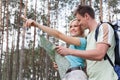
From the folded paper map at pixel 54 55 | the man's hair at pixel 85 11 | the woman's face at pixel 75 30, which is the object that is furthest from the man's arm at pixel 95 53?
the woman's face at pixel 75 30

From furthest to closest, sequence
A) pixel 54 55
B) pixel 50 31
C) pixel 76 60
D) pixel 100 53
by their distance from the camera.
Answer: pixel 76 60 → pixel 54 55 → pixel 50 31 → pixel 100 53

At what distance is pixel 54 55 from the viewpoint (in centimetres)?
243

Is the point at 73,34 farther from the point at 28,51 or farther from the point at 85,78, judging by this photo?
the point at 28,51

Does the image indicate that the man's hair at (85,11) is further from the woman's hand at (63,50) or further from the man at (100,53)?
the woman's hand at (63,50)

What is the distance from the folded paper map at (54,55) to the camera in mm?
2334

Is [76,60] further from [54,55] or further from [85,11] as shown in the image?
[85,11]

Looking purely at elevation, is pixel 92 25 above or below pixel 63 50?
above

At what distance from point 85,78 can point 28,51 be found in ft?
107

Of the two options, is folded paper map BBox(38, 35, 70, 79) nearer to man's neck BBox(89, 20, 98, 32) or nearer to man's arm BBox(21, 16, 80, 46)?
man's arm BBox(21, 16, 80, 46)

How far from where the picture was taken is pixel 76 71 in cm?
267

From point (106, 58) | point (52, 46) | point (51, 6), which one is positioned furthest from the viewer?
point (51, 6)

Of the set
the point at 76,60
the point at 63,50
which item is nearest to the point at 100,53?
the point at 63,50

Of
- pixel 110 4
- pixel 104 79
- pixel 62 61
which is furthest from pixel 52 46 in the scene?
pixel 110 4

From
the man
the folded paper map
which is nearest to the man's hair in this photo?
the man
